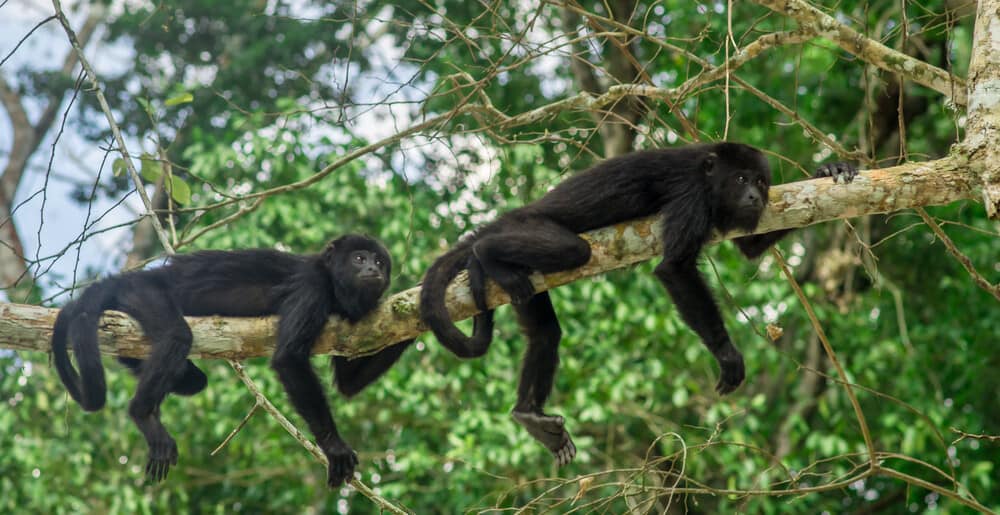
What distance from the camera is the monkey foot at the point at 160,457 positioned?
5020mm

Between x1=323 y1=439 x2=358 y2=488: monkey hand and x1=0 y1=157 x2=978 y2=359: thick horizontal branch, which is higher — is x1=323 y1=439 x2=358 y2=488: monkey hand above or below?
below

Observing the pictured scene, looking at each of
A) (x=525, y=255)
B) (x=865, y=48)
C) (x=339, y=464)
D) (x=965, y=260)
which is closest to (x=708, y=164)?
(x=865, y=48)

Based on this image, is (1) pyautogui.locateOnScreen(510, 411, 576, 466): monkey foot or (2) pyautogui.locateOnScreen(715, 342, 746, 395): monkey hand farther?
(1) pyautogui.locateOnScreen(510, 411, 576, 466): monkey foot

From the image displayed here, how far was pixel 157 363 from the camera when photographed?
4871 millimetres

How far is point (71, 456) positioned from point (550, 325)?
6.05 m

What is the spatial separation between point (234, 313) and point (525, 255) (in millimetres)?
1880

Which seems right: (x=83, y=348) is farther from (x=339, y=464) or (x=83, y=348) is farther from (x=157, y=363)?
(x=339, y=464)

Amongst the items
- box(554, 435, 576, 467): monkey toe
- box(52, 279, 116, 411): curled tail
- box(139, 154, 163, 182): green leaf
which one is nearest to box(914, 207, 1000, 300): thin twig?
box(554, 435, 576, 467): monkey toe

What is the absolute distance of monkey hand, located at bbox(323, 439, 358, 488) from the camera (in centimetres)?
504

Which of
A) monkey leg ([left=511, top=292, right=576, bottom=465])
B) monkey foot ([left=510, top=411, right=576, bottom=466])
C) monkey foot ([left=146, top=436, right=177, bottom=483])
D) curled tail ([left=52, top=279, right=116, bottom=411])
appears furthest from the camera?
monkey leg ([left=511, top=292, right=576, bottom=465])

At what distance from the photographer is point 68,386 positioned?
5070 mm

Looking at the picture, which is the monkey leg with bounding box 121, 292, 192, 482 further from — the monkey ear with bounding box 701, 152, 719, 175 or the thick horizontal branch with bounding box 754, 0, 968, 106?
the thick horizontal branch with bounding box 754, 0, 968, 106

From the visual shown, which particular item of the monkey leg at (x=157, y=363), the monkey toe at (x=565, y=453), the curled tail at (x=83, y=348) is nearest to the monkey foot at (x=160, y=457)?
the monkey leg at (x=157, y=363)

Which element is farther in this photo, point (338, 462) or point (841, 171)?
point (338, 462)
